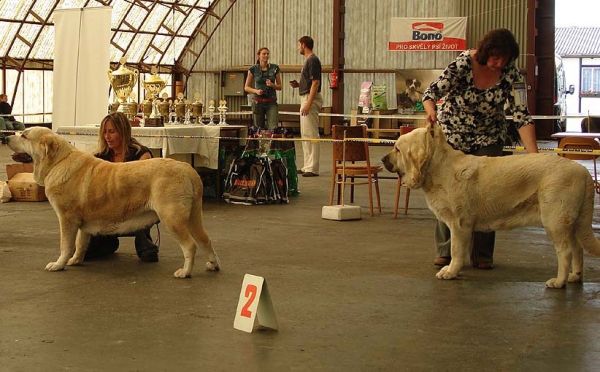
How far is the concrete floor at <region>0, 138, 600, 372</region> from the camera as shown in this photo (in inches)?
147

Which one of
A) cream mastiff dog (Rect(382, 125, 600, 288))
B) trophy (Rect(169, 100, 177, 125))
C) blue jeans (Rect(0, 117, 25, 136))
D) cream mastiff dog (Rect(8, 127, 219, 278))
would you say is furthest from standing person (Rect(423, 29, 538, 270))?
blue jeans (Rect(0, 117, 25, 136))

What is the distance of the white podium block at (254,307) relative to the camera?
409 cm

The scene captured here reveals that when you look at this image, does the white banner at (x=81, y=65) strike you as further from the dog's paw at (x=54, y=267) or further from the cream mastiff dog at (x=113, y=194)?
the dog's paw at (x=54, y=267)

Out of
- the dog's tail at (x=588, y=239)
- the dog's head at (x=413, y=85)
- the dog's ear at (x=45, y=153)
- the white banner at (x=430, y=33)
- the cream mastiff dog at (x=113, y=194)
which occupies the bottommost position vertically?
the dog's tail at (x=588, y=239)

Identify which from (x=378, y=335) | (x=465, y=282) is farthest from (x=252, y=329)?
(x=465, y=282)

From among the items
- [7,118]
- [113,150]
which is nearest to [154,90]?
[113,150]

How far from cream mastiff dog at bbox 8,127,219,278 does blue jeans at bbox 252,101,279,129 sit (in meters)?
5.59

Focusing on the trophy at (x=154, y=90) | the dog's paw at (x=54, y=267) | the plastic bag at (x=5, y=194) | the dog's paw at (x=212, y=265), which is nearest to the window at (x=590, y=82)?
the trophy at (x=154, y=90)

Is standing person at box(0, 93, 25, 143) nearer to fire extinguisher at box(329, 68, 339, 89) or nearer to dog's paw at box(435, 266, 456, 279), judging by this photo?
fire extinguisher at box(329, 68, 339, 89)

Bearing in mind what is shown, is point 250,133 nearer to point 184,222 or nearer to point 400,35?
point 184,222

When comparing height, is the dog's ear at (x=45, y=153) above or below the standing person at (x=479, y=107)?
below

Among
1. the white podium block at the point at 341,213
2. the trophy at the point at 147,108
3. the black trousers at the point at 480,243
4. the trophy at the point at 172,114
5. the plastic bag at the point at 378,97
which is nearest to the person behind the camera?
the black trousers at the point at 480,243

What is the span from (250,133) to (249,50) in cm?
1736

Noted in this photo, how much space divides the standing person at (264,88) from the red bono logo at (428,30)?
11917 millimetres
